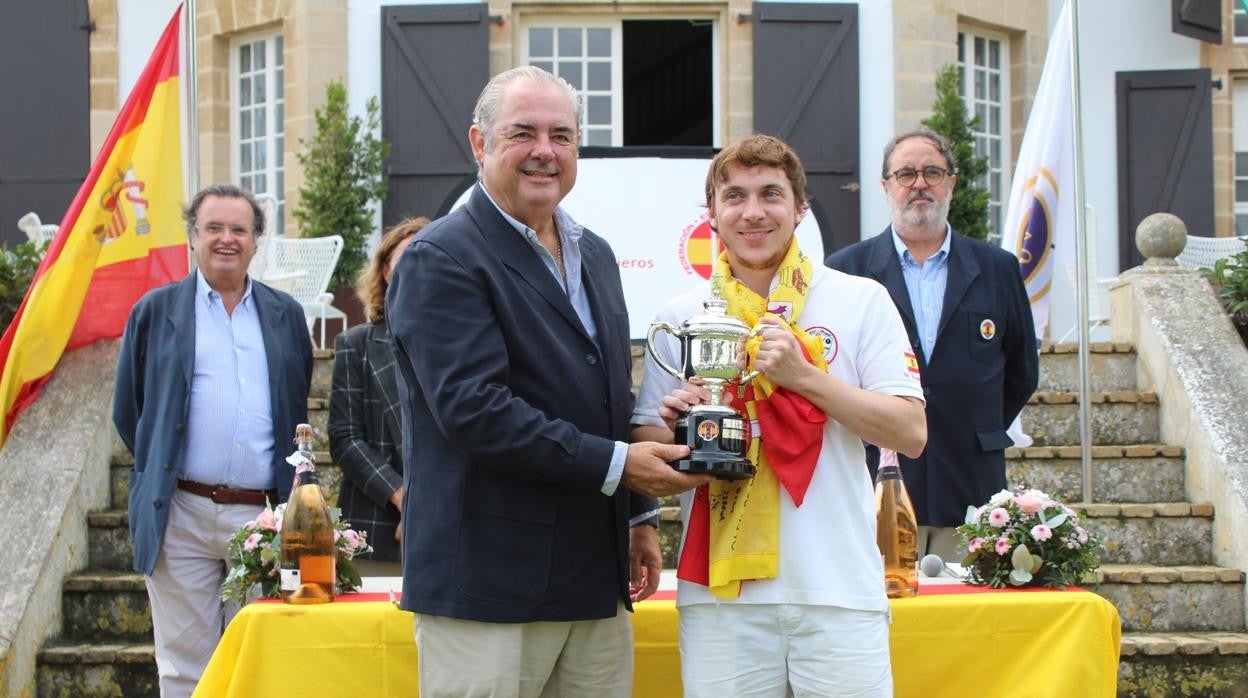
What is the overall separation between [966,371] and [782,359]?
168cm

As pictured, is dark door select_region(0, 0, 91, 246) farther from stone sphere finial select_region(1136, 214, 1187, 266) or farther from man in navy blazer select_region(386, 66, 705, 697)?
man in navy blazer select_region(386, 66, 705, 697)

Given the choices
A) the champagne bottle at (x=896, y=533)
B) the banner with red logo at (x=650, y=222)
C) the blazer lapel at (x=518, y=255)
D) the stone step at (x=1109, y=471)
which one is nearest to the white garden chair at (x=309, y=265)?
the banner with red logo at (x=650, y=222)


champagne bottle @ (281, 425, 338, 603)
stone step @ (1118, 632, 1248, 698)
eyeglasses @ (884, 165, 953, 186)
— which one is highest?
eyeglasses @ (884, 165, 953, 186)

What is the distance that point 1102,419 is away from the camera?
23.4 ft

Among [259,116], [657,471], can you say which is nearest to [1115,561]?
[657,471]

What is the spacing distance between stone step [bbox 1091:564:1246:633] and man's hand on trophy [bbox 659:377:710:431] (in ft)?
10.9

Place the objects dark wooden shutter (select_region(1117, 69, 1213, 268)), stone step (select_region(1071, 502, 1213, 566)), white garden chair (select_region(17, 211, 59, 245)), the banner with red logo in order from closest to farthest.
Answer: stone step (select_region(1071, 502, 1213, 566)) → white garden chair (select_region(17, 211, 59, 245)) → the banner with red logo → dark wooden shutter (select_region(1117, 69, 1213, 268))

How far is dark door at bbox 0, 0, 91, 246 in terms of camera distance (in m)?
11.9

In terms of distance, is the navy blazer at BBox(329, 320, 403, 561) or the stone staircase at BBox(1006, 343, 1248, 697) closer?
the navy blazer at BBox(329, 320, 403, 561)

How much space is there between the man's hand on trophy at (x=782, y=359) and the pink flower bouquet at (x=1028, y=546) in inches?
49.0

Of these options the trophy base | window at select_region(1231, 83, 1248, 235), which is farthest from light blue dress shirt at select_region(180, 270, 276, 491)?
window at select_region(1231, 83, 1248, 235)

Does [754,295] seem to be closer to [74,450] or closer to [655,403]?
[655,403]

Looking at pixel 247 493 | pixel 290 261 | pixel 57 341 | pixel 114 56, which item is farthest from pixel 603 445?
pixel 114 56

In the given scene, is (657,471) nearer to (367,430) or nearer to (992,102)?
(367,430)
